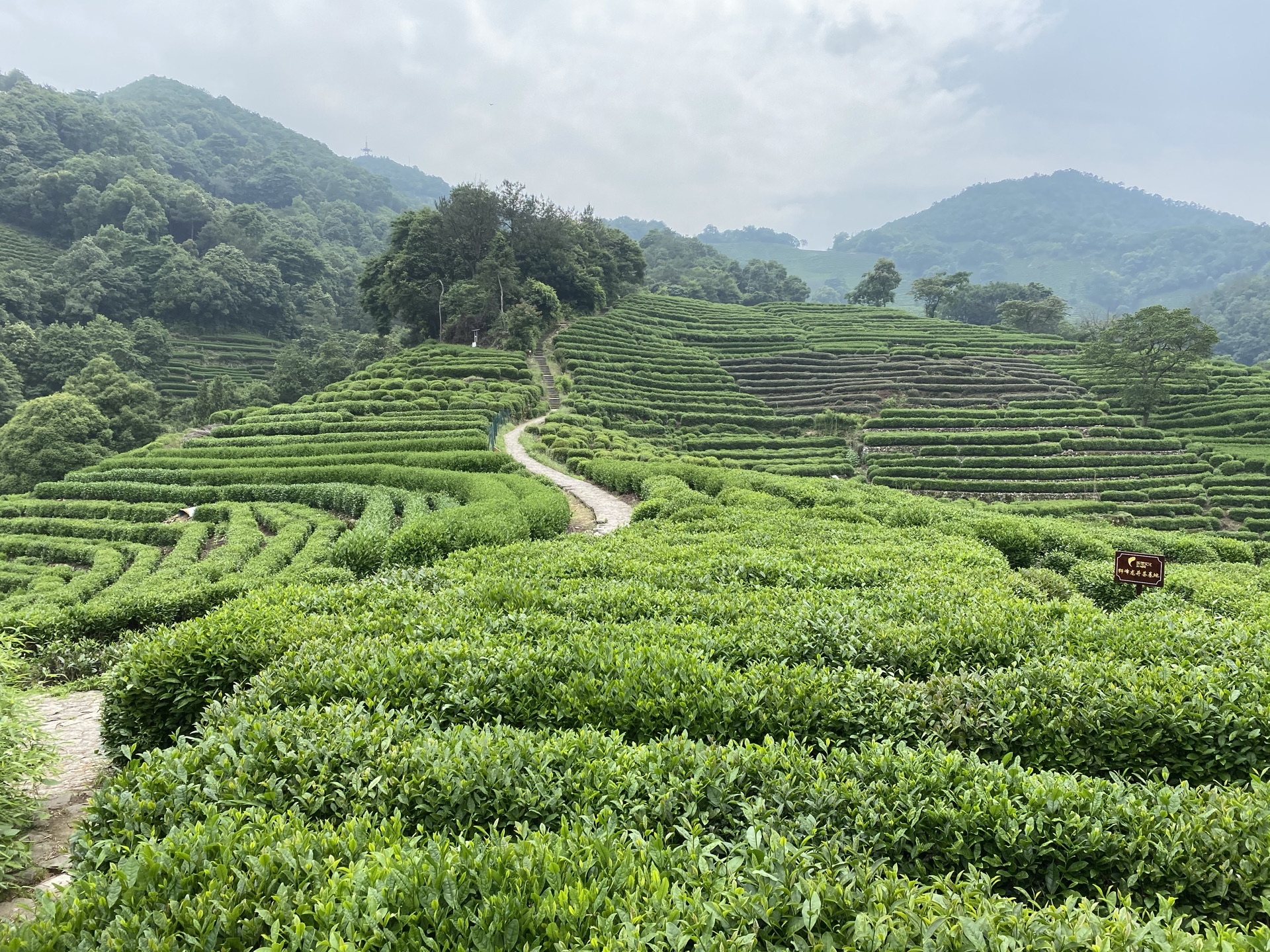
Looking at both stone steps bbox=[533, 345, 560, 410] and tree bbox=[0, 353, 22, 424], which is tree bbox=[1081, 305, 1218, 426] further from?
tree bbox=[0, 353, 22, 424]

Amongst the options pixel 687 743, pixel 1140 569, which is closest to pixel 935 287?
pixel 1140 569

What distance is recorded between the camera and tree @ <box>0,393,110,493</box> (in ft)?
91.9

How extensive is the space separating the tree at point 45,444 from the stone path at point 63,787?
2911 centimetres

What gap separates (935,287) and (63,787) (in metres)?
103

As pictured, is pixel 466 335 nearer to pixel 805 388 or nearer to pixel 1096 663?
pixel 805 388

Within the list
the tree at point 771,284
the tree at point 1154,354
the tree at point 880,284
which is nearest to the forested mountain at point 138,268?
the tree at point 1154,354

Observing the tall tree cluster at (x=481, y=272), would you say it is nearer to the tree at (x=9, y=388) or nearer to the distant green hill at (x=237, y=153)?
the tree at (x=9, y=388)

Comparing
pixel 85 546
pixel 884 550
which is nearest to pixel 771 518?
pixel 884 550

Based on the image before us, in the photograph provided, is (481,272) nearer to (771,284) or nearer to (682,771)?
(682,771)

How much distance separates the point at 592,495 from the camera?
2084 centimetres

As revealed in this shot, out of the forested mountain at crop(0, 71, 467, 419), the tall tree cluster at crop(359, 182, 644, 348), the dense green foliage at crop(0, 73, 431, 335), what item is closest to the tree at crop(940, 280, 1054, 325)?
the tall tree cluster at crop(359, 182, 644, 348)

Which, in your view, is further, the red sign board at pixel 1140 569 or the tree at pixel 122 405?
the tree at pixel 122 405

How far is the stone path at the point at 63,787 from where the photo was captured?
13.1 feet

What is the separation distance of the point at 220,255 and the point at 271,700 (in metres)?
84.7
